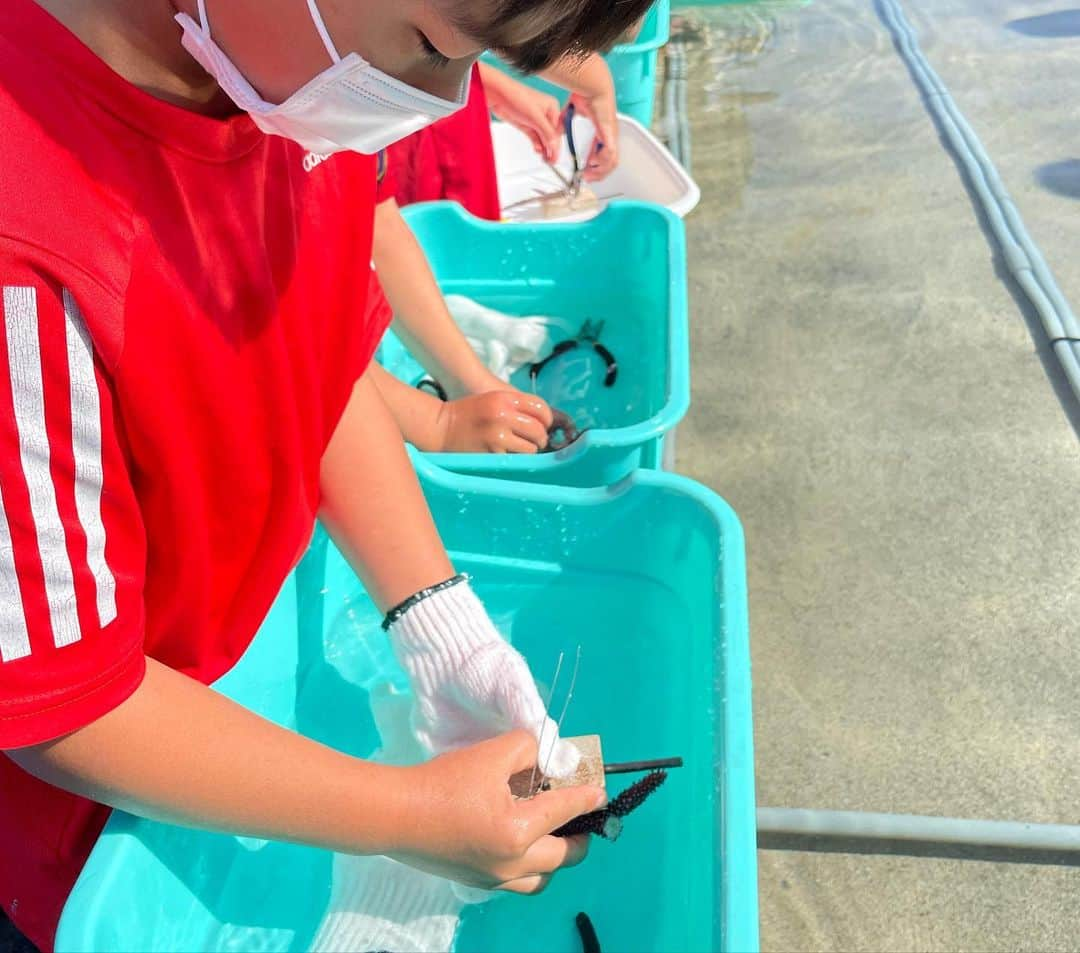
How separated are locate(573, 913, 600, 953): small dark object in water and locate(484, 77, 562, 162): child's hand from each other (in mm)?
1385

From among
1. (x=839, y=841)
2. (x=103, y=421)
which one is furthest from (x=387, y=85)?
(x=839, y=841)

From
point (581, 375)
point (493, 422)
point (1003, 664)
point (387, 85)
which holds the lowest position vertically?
point (1003, 664)

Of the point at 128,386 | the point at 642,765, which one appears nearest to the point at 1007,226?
the point at 642,765

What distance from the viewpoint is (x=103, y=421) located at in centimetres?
51

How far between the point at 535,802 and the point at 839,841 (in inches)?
20.6

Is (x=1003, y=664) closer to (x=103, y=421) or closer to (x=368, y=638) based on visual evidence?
(x=368, y=638)

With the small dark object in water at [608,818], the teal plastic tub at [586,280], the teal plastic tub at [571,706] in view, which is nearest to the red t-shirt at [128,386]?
the teal plastic tub at [571,706]

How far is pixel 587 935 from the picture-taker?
2.90 ft

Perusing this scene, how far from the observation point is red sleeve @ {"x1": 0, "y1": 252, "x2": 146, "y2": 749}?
46cm

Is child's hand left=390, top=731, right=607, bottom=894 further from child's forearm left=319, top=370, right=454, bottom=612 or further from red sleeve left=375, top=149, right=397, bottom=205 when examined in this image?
red sleeve left=375, top=149, right=397, bottom=205

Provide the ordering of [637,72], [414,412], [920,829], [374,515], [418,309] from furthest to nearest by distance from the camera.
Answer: [637,72]
[418,309]
[414,412]
[920,829]
[374,515]

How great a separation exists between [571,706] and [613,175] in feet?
4.92

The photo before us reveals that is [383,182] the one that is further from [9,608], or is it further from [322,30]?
[9,608]

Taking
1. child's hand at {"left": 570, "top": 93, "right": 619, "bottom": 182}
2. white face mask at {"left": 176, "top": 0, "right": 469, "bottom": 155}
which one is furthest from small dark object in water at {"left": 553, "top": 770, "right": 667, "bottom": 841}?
child's hand at {"left": 570, "top": 93, "right": 619, "bottom": 182}
